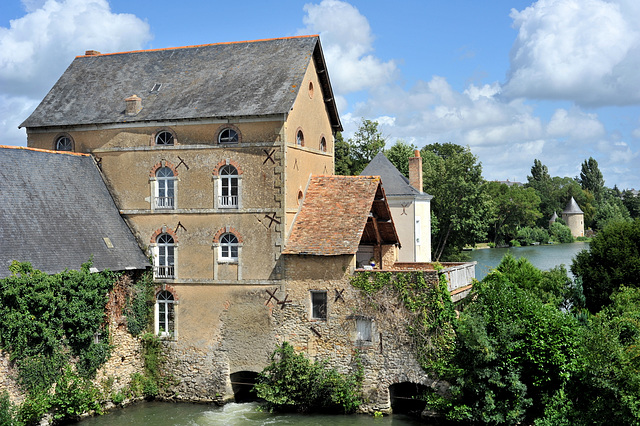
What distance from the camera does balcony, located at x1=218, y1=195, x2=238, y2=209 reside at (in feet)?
74.7

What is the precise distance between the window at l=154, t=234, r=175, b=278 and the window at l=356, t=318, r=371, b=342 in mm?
6419

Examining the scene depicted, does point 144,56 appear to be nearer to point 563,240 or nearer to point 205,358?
point 205,358

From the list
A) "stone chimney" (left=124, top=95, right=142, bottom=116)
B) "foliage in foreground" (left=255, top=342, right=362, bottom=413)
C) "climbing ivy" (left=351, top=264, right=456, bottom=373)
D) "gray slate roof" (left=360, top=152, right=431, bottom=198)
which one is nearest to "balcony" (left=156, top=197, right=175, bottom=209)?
"stone chimney" (left=124, top=95, right=142, bottom=116)

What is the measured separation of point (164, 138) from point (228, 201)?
3.15 m

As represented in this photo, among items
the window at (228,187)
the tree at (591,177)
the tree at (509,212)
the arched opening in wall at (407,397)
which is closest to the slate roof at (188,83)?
the window at (228,187)

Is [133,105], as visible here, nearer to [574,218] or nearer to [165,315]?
[165,315]

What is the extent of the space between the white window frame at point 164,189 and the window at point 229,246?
2.06 meters

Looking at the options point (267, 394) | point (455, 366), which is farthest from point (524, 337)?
point (267, 394)

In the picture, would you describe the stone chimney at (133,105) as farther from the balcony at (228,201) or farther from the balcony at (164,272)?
the balcony at (164,272)

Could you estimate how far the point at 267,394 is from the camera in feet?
71.1

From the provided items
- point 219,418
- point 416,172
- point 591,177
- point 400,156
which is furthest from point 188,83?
point 591,177

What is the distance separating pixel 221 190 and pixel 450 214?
98.2 ft

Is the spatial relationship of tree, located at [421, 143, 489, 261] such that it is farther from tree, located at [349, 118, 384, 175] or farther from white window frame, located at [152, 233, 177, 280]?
white window frame, located at [152, 233, 177, 280]

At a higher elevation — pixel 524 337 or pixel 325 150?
pixel 325 150
